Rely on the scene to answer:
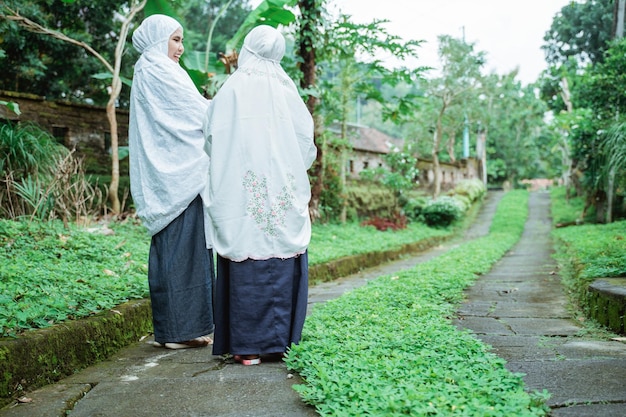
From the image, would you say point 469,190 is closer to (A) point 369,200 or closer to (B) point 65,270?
(A) point 369,200

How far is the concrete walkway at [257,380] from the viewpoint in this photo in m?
2.21

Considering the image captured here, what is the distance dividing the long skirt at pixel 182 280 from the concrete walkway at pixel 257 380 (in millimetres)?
150

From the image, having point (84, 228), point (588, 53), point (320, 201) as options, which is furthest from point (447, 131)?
point (84, 228)

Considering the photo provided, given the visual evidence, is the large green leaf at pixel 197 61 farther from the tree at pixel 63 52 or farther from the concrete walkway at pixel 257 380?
the concrete walkway at pixel 257 380

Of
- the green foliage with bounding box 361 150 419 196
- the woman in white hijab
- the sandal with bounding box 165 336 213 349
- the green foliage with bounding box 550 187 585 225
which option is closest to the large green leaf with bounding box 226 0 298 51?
the woman in white hijab

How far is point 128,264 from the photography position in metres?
4.77

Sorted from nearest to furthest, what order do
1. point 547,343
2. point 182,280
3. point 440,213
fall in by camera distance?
1. point 547,343
2. point 182,280
3. point 440,213

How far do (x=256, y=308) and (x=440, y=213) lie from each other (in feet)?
40.8

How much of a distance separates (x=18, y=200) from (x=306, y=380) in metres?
4.75

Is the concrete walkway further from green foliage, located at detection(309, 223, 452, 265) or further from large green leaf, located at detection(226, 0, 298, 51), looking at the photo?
large green leaf, located at detection(226, 0, 298, 51)

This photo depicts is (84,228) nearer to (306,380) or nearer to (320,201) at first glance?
(306,380)

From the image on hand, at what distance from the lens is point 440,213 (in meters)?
14.9

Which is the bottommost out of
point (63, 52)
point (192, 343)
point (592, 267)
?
point (192, 343)

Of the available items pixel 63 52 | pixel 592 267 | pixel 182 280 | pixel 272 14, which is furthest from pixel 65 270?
pixel 63 52
